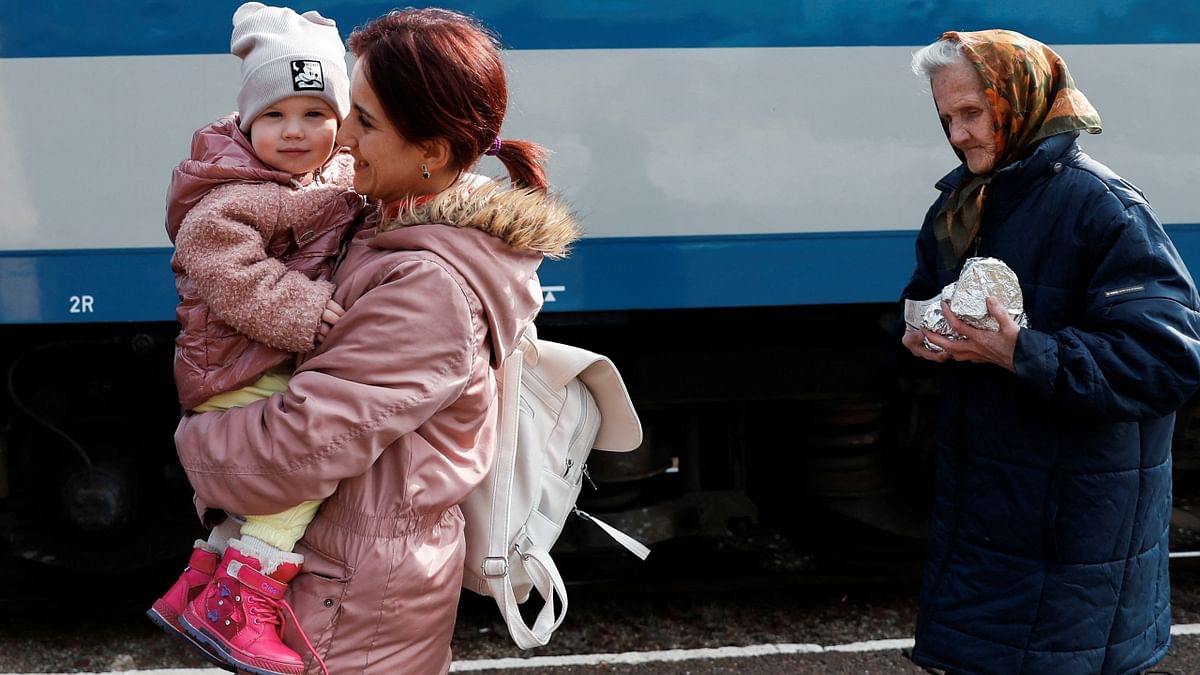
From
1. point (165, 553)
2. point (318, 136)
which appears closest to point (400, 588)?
point (318, 136)

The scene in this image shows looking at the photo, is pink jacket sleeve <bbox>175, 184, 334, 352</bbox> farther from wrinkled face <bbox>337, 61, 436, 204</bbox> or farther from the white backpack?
the white backpack

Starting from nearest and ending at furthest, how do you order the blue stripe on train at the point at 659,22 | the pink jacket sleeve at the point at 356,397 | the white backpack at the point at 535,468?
1. the pink jacket sleeve at the point at 356,397
2. the white backpack at the point at 535,468
3. the blue stripe on train at the point at 659,22

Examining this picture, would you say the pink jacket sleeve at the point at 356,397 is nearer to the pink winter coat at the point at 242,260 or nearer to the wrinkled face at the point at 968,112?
the pink winter coat at the point at 242,260

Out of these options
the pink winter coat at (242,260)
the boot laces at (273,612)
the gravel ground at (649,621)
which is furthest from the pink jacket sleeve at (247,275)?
the gravel ground at (649,621)

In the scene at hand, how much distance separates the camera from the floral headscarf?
1.94 meters

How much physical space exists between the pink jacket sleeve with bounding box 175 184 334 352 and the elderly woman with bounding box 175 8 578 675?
0.05m

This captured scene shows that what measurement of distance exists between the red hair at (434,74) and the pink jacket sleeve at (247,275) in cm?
23

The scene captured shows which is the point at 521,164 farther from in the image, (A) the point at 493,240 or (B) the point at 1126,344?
(B) the point at 1126,344

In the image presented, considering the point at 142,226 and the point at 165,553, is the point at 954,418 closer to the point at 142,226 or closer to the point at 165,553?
the point at 142,226

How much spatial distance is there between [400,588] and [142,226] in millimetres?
1718

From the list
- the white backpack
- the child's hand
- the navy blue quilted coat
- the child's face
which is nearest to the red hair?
the child's face

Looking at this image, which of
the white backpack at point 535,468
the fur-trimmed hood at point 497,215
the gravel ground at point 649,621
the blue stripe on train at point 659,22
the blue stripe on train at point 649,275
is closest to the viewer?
the fur-trimmed hood at point 497,215

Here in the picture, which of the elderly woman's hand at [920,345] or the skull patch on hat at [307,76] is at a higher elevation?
the skull patch on hat at [307,76]

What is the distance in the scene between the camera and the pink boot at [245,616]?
1548 mm
